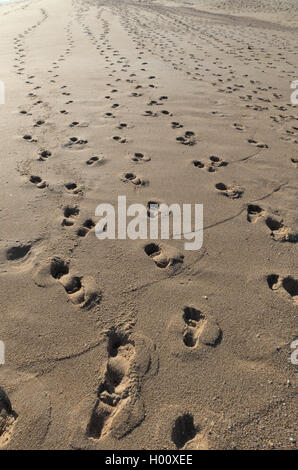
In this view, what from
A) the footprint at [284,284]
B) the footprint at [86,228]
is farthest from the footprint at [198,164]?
the footprint at [284,284]

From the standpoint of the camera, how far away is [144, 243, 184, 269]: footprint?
2.78 metres

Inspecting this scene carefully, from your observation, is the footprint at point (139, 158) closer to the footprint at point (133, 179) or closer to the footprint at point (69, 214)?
the footprint at point (133, 179)

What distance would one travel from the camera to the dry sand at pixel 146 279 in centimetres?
183

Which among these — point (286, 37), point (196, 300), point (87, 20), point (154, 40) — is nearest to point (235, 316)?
point (196, 300)

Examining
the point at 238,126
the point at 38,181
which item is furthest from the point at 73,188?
the point at 238,126

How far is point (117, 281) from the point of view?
8.47 feet

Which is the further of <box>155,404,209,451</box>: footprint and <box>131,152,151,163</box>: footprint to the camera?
<box>131,152,151,163</box>: footprint

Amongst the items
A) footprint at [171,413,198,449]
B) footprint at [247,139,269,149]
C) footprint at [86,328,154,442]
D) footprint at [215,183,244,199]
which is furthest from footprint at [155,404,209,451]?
footprint at [247,139,269,149]

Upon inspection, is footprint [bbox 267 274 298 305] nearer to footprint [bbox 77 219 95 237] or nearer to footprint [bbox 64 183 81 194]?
footprint [bbox 77 219 95 237]

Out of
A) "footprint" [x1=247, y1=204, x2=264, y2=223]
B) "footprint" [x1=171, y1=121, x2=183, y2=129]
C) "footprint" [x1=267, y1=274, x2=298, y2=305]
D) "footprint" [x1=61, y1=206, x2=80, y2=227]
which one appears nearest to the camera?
"footprint" [x1=267, y1=274, x2=298, y2=305]

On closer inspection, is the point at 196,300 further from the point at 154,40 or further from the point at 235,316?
the point at 154,40

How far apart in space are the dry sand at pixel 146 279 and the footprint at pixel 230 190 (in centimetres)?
2

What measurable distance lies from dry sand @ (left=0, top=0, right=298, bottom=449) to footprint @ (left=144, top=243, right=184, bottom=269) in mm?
15

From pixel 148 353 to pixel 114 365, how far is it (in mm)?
250
